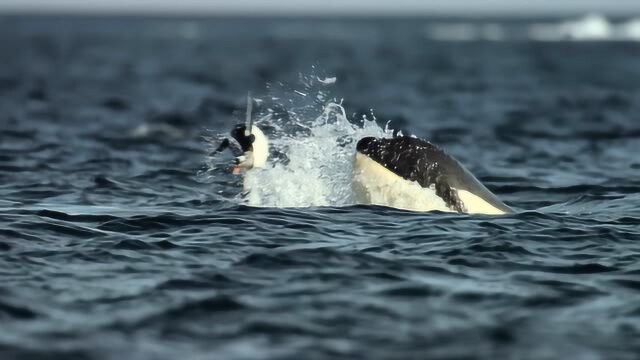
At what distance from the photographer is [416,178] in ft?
52.1

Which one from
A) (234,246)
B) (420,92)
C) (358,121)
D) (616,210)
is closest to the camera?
(234,246)

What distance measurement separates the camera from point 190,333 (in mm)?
10766

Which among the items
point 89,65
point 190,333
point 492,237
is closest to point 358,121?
point 492,237

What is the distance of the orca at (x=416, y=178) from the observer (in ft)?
51.9

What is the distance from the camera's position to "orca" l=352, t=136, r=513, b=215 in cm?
1582

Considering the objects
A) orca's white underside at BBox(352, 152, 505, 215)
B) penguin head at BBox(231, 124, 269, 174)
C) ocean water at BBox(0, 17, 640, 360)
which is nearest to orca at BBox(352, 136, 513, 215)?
orca's white underside at BBox(352, 152, 505, 215)

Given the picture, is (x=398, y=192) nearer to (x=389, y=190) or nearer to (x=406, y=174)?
(x=389, y=190)

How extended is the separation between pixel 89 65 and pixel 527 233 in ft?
207

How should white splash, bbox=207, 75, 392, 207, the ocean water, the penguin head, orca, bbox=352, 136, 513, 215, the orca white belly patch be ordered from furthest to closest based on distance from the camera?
1. white splash, bbox=207, 75, 392, 207
2. the penguin head
3. the orca white belly patch
4. orca, bbox=352, 136, 513, 215
5. the ocean water

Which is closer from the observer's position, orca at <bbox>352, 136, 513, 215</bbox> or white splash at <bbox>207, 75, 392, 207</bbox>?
orca at <bbox>352, 136, 513, 215</bbox>

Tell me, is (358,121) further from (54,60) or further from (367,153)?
(54,60)

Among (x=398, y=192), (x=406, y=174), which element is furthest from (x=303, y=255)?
(x=398, y=192)

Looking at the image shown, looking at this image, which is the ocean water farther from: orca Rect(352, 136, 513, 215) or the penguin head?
the penguin head

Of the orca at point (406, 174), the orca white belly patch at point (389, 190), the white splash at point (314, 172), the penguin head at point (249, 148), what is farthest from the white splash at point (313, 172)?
the penguin head at point (249, 148)
